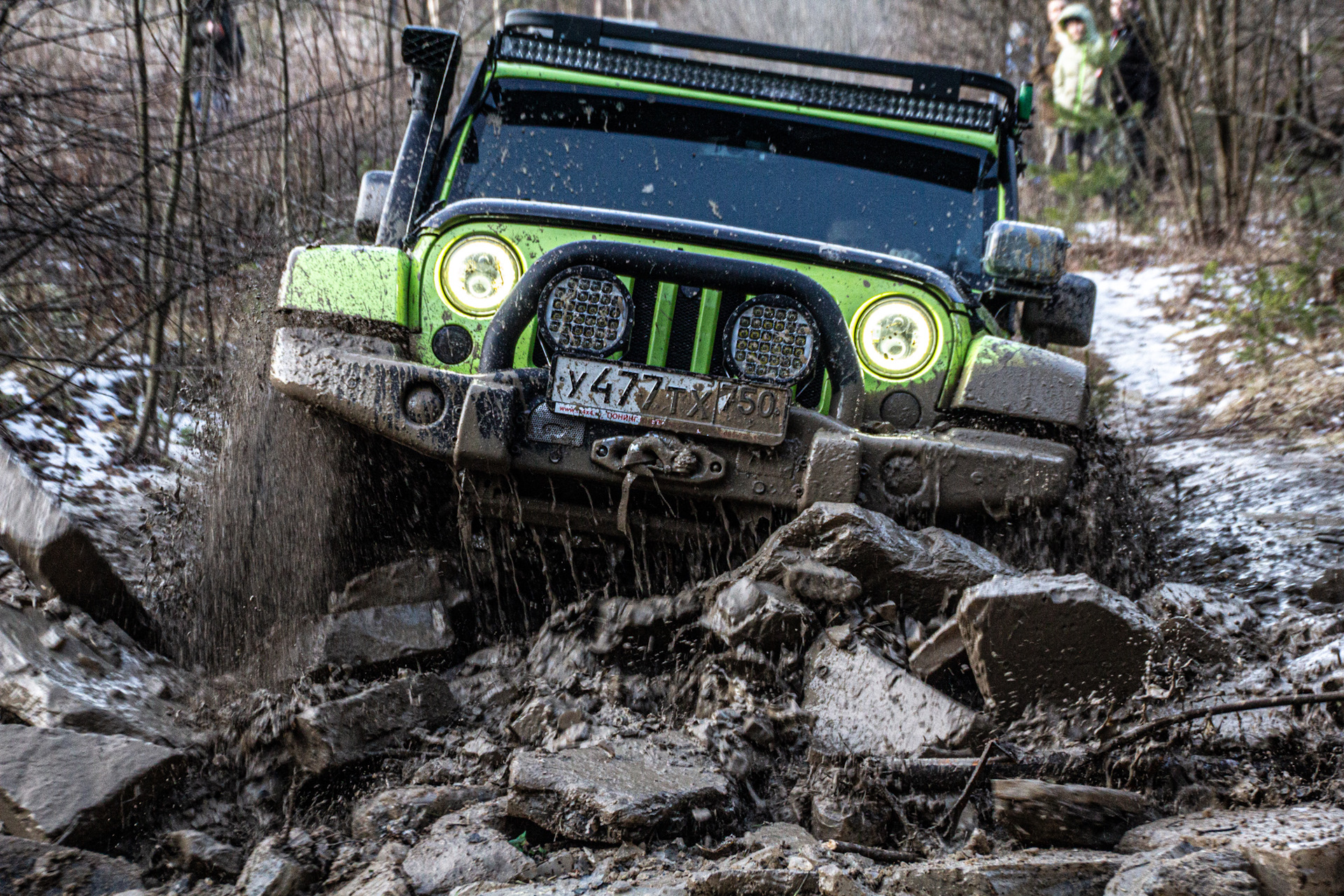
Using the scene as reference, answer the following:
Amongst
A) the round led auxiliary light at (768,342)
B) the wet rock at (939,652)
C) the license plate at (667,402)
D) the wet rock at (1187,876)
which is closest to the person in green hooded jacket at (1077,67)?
the round led auxiliary light at (768,342)

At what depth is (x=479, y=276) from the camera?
3.37m

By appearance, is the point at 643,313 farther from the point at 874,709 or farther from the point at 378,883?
the point at 378,883

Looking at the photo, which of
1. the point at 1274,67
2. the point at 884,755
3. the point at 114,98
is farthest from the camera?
the point at 1274,67

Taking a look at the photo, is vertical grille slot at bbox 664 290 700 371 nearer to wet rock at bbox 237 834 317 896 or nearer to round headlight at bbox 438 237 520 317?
round headlight at bbox 438 237 520 317

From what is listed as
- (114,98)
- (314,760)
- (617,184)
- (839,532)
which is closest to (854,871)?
(839,532)

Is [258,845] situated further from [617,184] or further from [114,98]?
[114,98]

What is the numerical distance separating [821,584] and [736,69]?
2281mm

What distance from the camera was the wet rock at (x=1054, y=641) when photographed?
240cm

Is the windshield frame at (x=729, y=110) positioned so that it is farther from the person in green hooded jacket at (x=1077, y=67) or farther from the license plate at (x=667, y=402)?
the person in green hooded jacket at (x=1077, y=67)

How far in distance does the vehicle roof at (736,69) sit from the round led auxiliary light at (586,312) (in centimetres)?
134

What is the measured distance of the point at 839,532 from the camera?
280 centimetres

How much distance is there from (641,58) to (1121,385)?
4642 millimetres

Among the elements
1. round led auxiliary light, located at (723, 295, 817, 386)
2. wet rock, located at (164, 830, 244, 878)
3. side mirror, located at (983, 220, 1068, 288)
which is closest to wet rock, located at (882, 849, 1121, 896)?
wet rock, located at (164, 830, 244, 878)

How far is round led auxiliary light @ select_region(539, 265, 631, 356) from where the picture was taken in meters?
3.19
